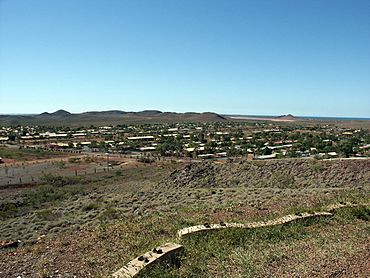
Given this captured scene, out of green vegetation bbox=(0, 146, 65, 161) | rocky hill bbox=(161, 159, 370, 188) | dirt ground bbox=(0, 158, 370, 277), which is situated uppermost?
dirt ground bbox=(0, 158, 370, 277)

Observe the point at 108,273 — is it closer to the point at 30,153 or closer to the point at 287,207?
the point at 287,207

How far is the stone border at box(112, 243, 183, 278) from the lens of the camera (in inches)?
293

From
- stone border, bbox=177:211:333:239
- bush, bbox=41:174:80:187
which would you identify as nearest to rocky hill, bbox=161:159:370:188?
bush, bbox=41:174:80:187

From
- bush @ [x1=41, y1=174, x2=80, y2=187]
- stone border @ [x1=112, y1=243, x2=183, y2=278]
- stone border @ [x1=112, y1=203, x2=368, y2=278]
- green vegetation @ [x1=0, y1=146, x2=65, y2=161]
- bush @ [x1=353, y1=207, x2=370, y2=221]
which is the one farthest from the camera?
green vegetation @ [x1=0, y1=146, x2=65, y2=161]

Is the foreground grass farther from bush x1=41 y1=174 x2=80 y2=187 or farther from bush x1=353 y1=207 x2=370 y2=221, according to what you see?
bush x1=41 y1=174 x2=80 y2=187

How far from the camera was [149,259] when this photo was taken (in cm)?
798

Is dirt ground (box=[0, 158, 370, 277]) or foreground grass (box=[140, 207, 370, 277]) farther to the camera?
dirt ground (box=[0, 158, 370, 277])

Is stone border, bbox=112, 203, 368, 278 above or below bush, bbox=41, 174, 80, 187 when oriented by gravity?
above

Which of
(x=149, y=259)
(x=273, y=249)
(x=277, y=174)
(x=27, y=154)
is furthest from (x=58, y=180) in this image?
(x=273, y=249)

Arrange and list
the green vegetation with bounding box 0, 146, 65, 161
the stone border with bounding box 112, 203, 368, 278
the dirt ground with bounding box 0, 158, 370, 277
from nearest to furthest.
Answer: the stone border with bounding box 112, 203, 368, 278 → the dirt ground with bounding box 0, 158, 370, 277 → the green vegetation with bounding box 0, 146, 65, 161

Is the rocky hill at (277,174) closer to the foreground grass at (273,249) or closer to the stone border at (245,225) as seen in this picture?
the stone border at (245,225)

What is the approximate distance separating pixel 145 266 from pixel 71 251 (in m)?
3.22

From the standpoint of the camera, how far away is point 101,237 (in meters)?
10.9

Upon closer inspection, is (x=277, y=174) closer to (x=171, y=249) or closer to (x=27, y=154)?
(x=171, y=249)
